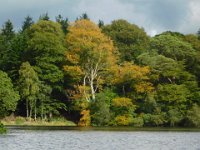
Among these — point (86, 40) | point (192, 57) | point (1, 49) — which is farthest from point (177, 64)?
point (1, 49)

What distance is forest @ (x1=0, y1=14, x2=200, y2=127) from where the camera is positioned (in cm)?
6869

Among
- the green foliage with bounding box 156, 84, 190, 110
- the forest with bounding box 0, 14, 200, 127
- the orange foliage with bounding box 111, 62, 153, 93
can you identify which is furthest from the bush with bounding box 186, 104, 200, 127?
the orange foliage with bounding box 111, 62, 153, 93

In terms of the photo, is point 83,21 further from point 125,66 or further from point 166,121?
point 166,121

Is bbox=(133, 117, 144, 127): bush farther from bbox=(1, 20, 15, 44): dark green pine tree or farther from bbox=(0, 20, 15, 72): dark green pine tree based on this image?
bbox=(1, 20, 15, 44): dark green pine tree

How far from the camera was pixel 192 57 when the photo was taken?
73.4m

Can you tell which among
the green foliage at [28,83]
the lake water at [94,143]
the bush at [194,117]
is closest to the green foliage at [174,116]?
the bush at [194,117]

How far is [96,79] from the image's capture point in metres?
75.2

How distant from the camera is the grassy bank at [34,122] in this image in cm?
6975

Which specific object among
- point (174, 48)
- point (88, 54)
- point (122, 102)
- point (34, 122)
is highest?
point (174, 48)

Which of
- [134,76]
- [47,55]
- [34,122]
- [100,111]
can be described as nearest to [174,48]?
[134,76]

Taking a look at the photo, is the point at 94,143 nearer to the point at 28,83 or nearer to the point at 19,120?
the point at 28,83

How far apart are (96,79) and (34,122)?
11109 millimetres

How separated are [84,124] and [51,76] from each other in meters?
8.78

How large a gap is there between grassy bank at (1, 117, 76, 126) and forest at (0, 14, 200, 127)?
93cm
